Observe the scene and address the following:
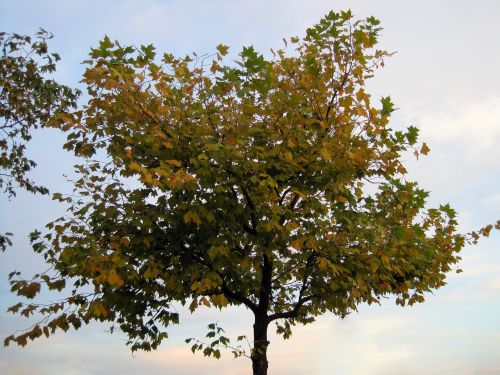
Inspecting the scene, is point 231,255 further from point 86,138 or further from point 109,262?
point 86,138

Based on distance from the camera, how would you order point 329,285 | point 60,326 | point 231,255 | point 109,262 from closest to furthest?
point 109,262, point 60,326, point 231,255, point 329,285

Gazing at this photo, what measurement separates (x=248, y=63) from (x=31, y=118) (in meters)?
13.8

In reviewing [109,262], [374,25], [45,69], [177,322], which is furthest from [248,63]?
[45,69]

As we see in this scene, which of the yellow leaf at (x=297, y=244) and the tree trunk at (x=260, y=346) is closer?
the yellow leaf at (x=297, y=244)

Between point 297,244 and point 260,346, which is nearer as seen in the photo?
point 297,244

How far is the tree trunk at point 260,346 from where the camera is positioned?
13.1 meters

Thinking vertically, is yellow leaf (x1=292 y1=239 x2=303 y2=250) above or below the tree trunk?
above

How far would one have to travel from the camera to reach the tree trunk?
43.0ft

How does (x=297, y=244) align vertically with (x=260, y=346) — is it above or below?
above

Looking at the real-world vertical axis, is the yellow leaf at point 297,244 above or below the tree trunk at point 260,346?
above

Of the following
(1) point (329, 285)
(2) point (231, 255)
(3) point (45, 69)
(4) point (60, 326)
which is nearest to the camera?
(4) point (60, 326)

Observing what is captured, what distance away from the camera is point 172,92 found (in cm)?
1251

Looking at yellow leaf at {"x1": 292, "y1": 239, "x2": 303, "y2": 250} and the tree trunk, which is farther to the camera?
the tree trunk

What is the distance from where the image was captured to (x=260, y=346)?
1322cm
